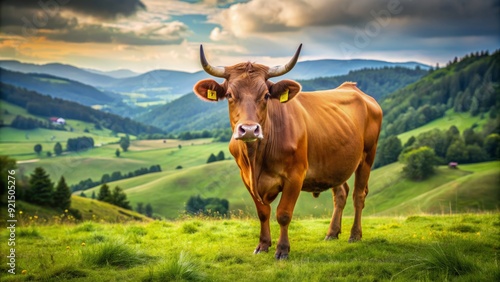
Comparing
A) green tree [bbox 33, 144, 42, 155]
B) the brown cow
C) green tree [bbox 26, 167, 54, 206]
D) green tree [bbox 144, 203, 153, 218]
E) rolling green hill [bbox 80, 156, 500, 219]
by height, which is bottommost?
green tree [bbox 144, 203, 153, 218]

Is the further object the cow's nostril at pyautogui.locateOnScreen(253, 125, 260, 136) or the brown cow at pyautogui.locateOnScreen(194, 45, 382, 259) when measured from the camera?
the brown cow at pyautogui.locateOnScreen(194, 45, 382, 259)

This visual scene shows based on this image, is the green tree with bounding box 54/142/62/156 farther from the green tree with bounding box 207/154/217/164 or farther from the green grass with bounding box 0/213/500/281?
the green grass with bounding box 0/213/500/281

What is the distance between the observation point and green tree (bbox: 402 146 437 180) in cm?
12088

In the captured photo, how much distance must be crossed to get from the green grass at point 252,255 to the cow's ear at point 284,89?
3.29 metres

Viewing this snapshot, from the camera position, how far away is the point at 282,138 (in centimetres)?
894

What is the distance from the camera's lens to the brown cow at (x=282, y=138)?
843 centimetres

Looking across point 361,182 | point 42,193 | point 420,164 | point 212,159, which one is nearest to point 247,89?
point 361,182

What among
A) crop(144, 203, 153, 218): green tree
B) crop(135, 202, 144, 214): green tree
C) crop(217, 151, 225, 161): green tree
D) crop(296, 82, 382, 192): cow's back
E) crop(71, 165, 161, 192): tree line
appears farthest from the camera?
crop(217, 151, 225, 161): green tree

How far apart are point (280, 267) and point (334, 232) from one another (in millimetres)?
3578

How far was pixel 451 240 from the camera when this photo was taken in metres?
9.95

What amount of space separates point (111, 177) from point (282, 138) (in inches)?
6636

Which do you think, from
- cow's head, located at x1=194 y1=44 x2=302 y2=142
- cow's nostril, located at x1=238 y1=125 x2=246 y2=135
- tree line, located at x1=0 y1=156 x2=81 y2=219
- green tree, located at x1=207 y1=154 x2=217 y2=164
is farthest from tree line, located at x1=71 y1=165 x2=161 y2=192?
cow's nostril, located at x1=238 y1=125 x2=246 y2=135

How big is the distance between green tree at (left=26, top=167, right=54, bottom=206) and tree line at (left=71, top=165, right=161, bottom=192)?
82.8 metres

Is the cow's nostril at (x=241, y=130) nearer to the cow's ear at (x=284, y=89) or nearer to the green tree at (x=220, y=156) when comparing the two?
the cow's ear at (x=284, y=89)
